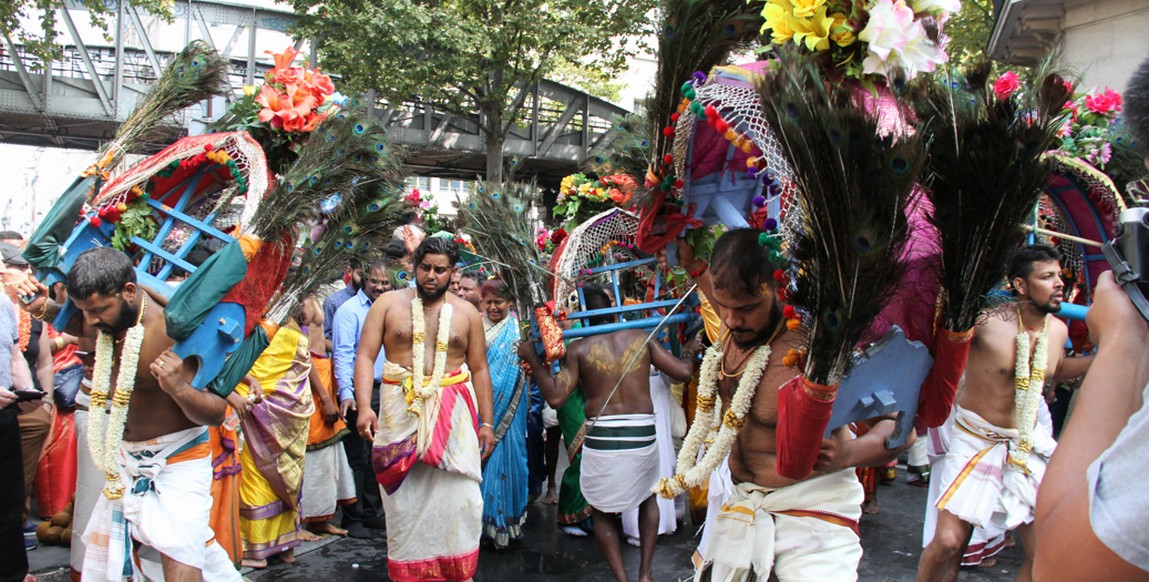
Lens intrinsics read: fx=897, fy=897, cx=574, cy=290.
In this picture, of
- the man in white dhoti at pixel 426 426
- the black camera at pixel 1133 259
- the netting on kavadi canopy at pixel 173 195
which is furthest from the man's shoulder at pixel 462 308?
the black camera at pixel 1133 259

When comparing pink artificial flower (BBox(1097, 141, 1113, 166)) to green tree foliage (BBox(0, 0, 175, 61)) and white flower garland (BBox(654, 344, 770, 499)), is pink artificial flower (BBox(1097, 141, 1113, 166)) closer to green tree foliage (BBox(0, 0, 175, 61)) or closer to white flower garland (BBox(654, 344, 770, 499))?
white flower garland (BBox(654, 344, 770, 499))

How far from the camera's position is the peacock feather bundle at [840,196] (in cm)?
212

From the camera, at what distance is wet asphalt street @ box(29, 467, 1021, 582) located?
5828mm

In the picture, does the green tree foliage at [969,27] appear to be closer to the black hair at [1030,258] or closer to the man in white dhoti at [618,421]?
the black hair at [1030,258]

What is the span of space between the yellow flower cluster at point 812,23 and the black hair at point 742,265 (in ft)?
2.30

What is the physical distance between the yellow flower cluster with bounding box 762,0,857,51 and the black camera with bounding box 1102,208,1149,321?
4.09 feet

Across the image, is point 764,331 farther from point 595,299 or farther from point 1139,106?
point 595,299

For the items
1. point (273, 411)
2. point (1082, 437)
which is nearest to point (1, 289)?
point (273, 411)

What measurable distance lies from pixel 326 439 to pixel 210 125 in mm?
2676

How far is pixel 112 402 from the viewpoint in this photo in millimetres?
3953

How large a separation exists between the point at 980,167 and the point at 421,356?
3.44 metres

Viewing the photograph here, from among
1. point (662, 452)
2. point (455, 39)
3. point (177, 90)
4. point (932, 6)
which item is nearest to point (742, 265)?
point (932, 6)

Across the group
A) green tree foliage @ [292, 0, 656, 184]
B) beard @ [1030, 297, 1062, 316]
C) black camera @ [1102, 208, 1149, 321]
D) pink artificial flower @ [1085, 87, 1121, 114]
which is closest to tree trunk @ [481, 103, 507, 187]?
green tree foliage @ [292, 0, 656, 184]

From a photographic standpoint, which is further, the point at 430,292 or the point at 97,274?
the point at 430,292
